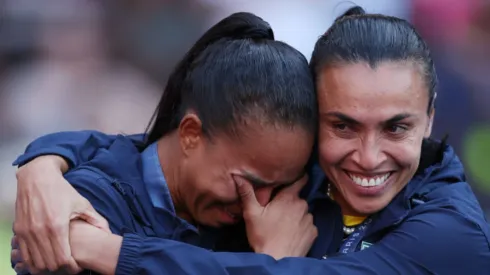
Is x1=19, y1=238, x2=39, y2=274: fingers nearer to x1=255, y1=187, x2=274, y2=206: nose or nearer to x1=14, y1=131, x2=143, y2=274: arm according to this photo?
x1=14, y1=131, x2=143, y2=274: arm

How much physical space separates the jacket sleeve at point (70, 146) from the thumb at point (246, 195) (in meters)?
0.44

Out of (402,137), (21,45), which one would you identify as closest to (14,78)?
(21,45)

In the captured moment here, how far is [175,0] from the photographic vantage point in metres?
4.24

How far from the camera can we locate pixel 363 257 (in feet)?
7.22

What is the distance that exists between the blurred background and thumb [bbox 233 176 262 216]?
1892 mm

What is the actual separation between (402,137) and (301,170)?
0.98 ft

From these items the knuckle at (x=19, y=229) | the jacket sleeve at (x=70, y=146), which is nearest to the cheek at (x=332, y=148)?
the jacket sleeve at (x=70, y=146)

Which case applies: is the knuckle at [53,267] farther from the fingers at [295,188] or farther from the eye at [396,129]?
the eye at [396,129]

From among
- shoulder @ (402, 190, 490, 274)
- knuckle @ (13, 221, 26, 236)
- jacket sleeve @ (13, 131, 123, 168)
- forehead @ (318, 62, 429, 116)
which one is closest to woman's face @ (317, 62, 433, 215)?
forehead @ (318, 62, 429, 116)

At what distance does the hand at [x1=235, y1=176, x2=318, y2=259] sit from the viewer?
2357 mm

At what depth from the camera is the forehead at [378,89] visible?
7.27 feet

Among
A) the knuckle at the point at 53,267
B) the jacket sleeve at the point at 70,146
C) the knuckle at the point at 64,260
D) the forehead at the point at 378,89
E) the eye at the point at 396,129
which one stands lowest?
the knuckle at the point at 53,267

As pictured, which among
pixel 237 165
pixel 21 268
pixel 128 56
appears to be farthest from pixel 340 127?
pixel 128 56

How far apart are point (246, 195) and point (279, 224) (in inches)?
5.0
